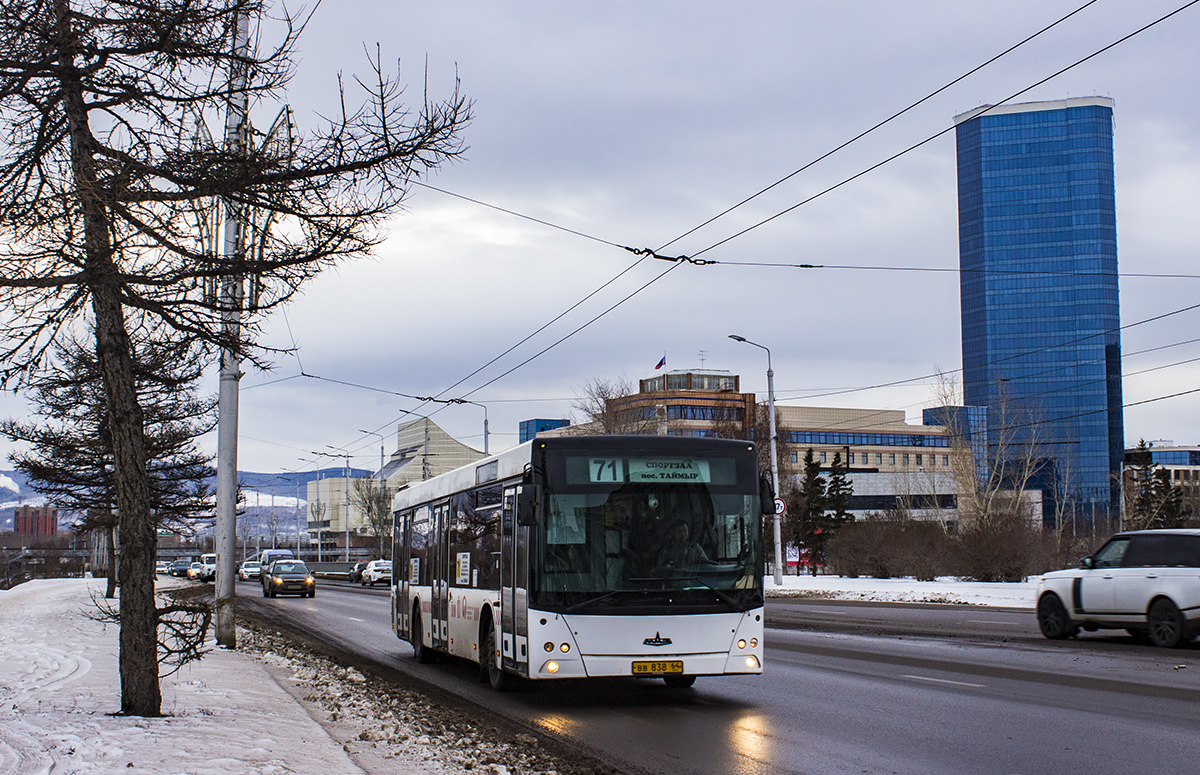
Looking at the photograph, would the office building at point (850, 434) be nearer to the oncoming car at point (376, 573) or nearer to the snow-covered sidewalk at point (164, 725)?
the oncoming car at point (376, 573)

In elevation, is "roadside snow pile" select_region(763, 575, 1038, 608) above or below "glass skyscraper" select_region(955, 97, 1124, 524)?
below

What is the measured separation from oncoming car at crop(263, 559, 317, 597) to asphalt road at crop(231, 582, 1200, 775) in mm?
27082

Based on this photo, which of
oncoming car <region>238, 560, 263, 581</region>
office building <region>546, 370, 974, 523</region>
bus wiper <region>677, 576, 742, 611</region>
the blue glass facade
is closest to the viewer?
bus wiper <region>677, 576, 742, 611</region>

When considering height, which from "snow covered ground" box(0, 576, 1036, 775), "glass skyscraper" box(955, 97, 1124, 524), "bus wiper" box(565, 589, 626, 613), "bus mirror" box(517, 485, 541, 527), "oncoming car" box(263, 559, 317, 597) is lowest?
"oncoming car" box(263, 559, 317, 597)

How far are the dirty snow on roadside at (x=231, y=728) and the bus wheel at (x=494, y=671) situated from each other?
1148mm

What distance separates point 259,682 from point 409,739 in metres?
4.49

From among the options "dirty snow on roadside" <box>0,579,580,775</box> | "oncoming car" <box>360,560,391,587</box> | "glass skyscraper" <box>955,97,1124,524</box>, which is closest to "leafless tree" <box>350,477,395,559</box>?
"oncoming car" <box>360,560,391,587</box>

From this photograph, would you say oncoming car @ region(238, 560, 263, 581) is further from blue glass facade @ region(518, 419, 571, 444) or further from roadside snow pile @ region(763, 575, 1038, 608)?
blue glass facade @ region(518, 419, 571, 444)

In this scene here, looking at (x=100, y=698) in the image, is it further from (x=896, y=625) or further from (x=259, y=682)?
(x=896, y=625)

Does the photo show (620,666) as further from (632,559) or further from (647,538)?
(647,538)

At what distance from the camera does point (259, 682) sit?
1373 cm

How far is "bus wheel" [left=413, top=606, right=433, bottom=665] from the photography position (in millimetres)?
18344

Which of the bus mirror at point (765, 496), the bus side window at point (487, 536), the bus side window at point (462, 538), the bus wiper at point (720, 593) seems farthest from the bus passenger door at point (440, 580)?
the bus mirror at point (765, 496)

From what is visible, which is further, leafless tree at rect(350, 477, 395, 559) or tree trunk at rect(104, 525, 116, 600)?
leafless tree at rect(350, 477, 395, 559)
